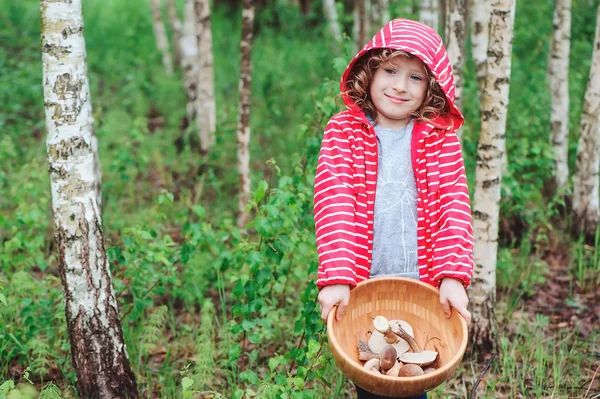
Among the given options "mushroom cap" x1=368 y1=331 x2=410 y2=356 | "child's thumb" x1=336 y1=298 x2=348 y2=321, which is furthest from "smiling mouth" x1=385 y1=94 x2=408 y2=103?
"mushroom cap" x1=368 y1=331 x2=410 y2=356

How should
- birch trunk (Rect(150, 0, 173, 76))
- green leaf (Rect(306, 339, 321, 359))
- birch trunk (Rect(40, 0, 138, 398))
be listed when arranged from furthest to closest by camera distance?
1. birch trunk (Rect(150, 0, 173, 76))
2. birch trunk (Rect(40, 0, 138, 398))
3. green leaf (Rect(306, 339, 321, 359))

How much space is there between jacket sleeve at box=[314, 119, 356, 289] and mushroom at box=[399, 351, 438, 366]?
1.08ft

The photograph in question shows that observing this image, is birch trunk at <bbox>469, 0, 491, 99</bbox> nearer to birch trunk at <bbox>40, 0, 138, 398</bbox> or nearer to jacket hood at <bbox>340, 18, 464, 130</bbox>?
jacket hood at <bbox>340, 18, 464, 130</bbox>

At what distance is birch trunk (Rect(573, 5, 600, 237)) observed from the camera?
5.07 metres

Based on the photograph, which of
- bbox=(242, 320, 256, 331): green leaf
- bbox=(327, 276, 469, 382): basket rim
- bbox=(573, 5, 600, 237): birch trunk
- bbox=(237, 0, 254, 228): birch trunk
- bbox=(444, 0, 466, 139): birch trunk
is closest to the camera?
bbox=(327, 276, 469, 382): basket rim

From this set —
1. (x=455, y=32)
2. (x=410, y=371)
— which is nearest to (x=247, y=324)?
(x=410, y=371)

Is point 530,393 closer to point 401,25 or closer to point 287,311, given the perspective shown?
point 287,311

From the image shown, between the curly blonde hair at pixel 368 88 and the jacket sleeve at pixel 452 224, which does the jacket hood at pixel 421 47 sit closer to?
the curly blonde hair at pixel 368 88

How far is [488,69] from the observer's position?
361cm

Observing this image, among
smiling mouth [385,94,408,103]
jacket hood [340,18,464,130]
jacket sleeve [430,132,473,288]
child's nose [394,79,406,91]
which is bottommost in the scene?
jacket sleeve [430,132,473,288]

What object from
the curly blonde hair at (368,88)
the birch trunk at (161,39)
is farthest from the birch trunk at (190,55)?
the curly blonde hair at (368,88)

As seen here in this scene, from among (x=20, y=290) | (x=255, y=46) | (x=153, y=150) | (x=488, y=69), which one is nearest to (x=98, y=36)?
(x=255, y=46)

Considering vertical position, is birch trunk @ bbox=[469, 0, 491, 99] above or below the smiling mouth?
above

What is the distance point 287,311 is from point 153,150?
3.56 meters
